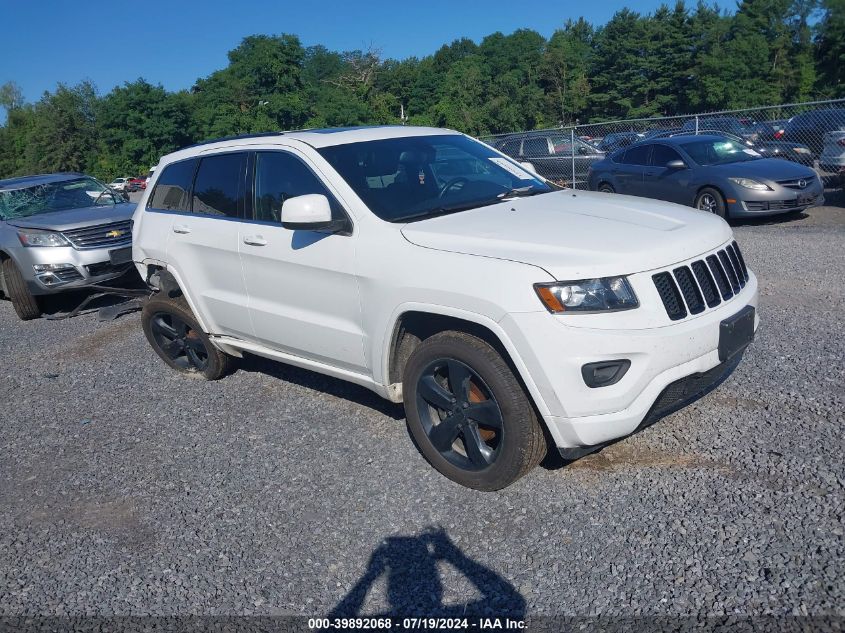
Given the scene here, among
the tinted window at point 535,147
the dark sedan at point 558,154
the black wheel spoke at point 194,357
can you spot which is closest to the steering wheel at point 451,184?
the black wheel spoke at point 194,357

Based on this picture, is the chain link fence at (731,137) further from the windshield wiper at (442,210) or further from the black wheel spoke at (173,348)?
the windshield wiper at (442,210)

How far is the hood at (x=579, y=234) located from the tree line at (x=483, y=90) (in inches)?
1803

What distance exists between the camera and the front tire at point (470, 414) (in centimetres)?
343

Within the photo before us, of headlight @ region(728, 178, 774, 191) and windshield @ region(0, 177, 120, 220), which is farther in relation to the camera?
headlight @ region(728, 178, 774, 191)

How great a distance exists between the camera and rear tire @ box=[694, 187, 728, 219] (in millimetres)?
11461

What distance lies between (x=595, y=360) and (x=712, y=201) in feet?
31.4

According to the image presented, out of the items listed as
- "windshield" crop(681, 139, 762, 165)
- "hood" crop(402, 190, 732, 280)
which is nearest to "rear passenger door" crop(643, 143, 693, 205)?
"windshield" crop(681, 139, 762, 165)

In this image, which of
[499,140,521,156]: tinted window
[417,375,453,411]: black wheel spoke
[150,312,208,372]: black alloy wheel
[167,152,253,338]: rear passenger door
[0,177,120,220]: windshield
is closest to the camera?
Result: [417,375,453,411]: black wheel spoke

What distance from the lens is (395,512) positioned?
368 cm

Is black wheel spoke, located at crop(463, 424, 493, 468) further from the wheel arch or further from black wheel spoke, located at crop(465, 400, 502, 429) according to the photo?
the wheel arch

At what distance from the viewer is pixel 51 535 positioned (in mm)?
3818

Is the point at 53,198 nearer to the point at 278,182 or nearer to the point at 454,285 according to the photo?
the point at 278,182

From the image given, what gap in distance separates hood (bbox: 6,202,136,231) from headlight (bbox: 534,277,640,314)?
694 cm

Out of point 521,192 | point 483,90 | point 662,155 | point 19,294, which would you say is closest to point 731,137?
point 662,155
